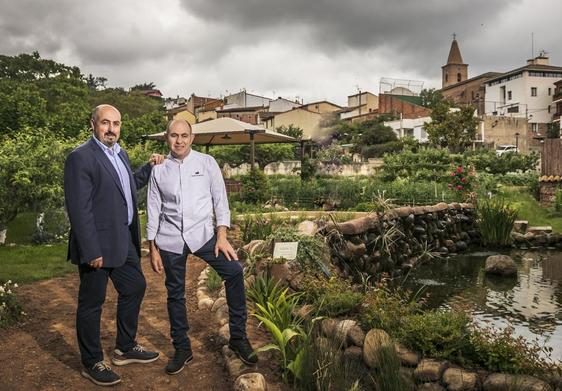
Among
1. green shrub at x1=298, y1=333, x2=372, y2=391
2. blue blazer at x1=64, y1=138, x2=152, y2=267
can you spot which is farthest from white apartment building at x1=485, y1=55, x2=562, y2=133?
blue blazer at x1=64, y1=138, x2=152, y2=267

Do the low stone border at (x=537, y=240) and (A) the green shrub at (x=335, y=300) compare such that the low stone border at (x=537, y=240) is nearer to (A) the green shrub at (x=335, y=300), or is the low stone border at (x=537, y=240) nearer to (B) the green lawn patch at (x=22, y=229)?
(A) the green shrub at (x=335, y=300)

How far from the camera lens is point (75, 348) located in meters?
4.29

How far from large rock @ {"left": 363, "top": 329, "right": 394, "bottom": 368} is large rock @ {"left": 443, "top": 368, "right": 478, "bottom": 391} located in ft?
1.47

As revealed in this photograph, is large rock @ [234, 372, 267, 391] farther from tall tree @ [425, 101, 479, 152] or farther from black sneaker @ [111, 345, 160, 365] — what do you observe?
tall tree @ [425, 101, 479, 152]

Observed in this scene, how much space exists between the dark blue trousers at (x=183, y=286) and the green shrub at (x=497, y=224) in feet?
33.5

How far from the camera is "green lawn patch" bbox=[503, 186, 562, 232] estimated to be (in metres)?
14.8

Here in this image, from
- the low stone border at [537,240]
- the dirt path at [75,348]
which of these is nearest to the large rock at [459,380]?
the dirt path at [75,348]

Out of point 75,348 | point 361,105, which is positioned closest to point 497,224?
point 75,348

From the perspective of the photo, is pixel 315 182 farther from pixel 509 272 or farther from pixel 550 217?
pixel 509 272

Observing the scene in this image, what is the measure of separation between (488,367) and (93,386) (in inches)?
110

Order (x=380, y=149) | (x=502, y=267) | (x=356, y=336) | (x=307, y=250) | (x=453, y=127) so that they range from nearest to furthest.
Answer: (x=356, y=336) → (x=307, y=250) → (x=502, y=267) → (x=453, y=127) → (x=380, y=149)

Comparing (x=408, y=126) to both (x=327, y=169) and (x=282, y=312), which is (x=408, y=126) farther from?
(x=282, y=312)

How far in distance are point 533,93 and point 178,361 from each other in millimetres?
64545

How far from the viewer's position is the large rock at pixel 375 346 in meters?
3.76
